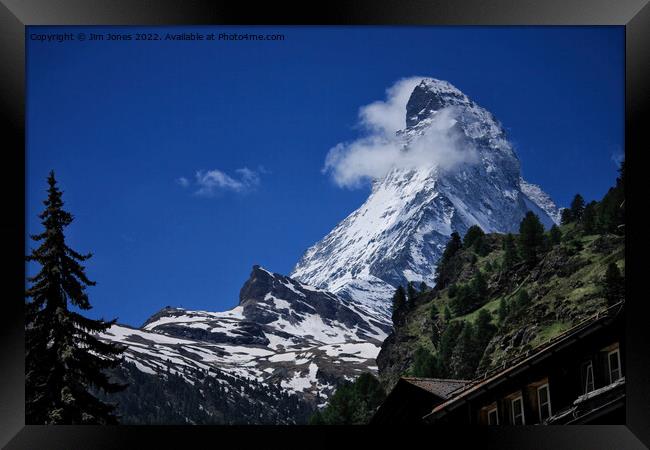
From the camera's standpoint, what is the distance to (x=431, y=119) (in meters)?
40.7

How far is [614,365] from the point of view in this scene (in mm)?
17656

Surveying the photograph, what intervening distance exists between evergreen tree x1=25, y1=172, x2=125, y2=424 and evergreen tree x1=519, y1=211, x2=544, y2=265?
45.1 metres

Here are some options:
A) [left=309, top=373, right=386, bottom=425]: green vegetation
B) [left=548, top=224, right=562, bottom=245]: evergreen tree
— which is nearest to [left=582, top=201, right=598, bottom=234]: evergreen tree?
[left=548, top=224, right=562, bottom=245]: evergreen tree

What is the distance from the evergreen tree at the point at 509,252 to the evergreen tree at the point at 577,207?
2049 centimetres

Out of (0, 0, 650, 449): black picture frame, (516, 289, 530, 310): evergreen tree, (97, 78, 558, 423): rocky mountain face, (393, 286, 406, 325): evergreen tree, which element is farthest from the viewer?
(393, 286, 406, 325): evergreen tree

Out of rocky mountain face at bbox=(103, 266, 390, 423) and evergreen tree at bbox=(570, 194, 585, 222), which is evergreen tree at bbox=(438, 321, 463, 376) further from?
evergreen tree at bbox=(570, 194, 585, 222)

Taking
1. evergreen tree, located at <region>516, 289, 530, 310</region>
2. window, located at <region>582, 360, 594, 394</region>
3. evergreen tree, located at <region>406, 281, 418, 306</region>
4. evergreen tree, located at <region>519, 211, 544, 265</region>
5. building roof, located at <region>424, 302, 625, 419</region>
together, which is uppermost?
evergreen tree, located at <region>519, 211, 544, 265</region>

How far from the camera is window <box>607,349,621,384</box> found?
56.9 ft

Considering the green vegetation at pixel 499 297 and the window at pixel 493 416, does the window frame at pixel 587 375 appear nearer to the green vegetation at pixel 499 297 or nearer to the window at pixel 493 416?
the window at pixel 493 416

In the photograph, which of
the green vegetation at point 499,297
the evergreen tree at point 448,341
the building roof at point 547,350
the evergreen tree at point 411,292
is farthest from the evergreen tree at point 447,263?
the building roof at point 547,350

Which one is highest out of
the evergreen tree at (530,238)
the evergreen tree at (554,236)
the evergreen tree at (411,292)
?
the evergreen tree at (530,238)

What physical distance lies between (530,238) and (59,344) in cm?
5381

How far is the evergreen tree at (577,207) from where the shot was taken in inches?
1527
